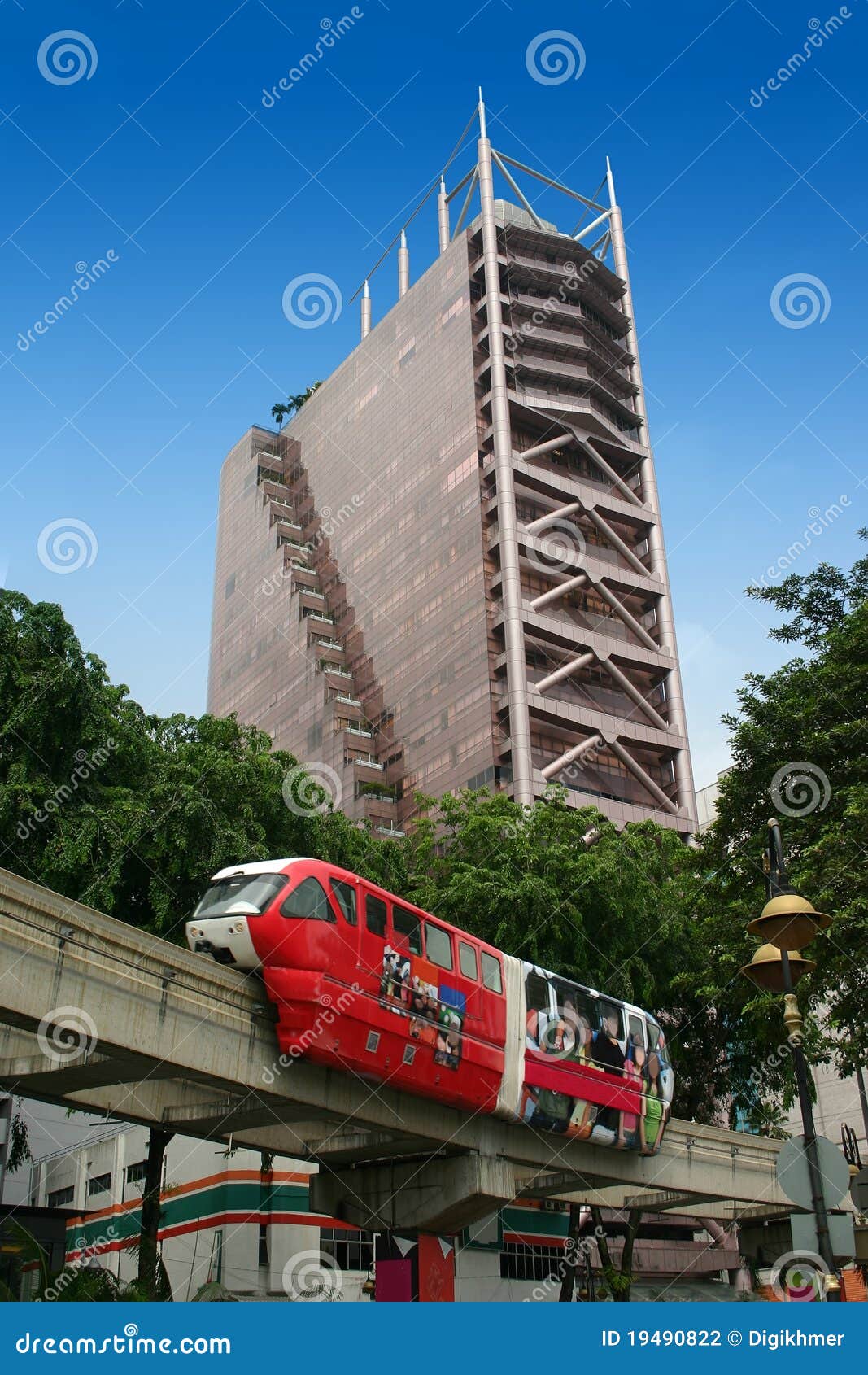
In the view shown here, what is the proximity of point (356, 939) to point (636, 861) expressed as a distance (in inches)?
786

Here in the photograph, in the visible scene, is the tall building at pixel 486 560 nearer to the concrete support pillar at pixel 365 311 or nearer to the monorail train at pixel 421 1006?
the concrete support pillar at pixel 365 311

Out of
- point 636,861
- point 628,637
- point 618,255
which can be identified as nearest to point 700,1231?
point 636,861

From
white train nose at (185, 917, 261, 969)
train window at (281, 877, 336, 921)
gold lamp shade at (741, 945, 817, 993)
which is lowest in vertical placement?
gold lamp shade at (741, 945, 817, 993)

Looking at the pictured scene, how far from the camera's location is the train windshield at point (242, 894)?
724 inches

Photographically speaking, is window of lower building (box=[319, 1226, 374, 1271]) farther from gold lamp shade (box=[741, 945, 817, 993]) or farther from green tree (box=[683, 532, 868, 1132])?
gold lamp shade (box=[741, 945, 817, 993])

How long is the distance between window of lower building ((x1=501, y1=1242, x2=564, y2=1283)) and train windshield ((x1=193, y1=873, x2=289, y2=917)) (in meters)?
25.6

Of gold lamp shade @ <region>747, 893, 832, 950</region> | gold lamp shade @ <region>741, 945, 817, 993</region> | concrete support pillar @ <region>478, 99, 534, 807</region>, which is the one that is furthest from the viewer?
concrete support pillar @ <region>478, 99, 534, 807</region>

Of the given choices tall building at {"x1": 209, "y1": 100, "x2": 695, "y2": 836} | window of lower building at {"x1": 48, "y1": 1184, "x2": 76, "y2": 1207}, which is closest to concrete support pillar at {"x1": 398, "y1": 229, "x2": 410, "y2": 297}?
tall building at {"x1": 209, "y1": 100, "x2": 695, "y2": 836}

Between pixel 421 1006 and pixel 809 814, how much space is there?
975 cm

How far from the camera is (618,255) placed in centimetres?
11394

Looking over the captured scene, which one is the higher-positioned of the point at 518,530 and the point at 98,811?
the point at 518,530

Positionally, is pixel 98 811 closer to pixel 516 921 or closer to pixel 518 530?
pixel 516 921

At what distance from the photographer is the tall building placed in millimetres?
88500

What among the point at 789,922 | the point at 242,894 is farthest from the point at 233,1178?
the point at 789,922
